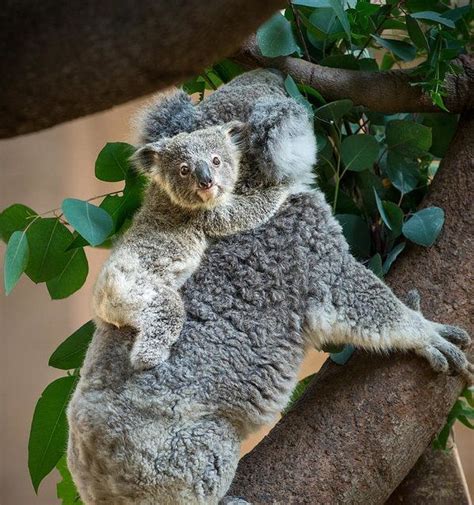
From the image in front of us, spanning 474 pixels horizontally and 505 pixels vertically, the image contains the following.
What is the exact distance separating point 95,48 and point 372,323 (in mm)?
1832

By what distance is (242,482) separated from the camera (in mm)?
2686

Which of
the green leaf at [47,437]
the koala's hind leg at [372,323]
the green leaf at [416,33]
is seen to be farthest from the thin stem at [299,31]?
the green leaf at [47,437]

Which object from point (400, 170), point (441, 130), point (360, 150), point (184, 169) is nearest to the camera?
point (184, 169)

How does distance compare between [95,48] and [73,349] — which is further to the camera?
[73,349]

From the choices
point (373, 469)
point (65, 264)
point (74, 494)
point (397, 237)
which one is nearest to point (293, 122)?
point (397, 237)

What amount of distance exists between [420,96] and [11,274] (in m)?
1.59

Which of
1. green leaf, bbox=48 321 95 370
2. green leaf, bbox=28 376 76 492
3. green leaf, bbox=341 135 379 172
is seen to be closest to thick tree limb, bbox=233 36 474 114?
green leaf, bbox=341 135 379 172

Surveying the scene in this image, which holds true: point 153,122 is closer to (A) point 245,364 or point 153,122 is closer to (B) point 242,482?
(A) point 245,364

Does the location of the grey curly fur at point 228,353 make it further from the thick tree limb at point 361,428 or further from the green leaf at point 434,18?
the green leaf at point 434,18

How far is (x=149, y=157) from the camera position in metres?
2.66

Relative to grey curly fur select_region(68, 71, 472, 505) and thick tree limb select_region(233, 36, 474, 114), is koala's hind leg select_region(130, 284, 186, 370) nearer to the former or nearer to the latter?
grey curly fur select_region(68, 71, 472, 505)

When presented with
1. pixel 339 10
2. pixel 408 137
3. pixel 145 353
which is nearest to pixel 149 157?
pixel 145 353

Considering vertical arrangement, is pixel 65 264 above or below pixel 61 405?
above

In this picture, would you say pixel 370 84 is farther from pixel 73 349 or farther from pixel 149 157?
pixel 73 349
